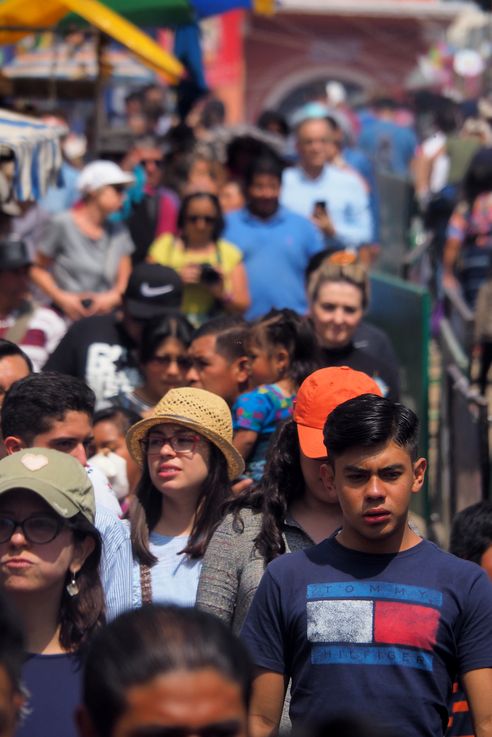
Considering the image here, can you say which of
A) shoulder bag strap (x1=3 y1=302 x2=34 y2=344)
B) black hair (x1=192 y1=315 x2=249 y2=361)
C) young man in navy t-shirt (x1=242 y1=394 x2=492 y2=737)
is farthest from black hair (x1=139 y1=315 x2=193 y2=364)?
young man in navy t-shirt (x1=242 y1=394 x2=492 y2=737)

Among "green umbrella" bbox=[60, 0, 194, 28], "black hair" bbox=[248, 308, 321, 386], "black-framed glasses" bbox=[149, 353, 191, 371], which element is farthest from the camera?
"green umbrella" bbox=[60, 0, 194, 28]

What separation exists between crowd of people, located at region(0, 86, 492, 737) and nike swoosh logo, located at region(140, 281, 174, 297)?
11 millimetres

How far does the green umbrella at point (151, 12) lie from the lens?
1238 centimetres

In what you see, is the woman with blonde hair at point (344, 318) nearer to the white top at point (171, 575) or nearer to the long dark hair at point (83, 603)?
the white top at point (171, 575)

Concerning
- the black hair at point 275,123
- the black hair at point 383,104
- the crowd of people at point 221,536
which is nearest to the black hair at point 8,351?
the crowd of people at point 221,536

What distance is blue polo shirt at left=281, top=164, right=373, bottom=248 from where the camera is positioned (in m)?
11.4

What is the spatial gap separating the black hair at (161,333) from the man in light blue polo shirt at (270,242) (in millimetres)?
2544

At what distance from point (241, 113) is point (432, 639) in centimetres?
4217

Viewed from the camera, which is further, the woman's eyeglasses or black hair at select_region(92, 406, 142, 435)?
the woman's eyeglasses

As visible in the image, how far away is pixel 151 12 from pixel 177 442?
8.30m

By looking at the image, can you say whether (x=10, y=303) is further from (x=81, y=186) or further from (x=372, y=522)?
(x=372, y=522)

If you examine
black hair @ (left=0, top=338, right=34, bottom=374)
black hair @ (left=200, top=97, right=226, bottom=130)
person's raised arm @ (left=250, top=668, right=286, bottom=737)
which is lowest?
person's raised arm @ (left=250, top=668, right=286, bottom=737)

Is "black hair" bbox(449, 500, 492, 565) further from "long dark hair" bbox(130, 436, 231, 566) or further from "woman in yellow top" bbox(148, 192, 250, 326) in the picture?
"woman in yellow top" bbox(148, 192, 250, 326)

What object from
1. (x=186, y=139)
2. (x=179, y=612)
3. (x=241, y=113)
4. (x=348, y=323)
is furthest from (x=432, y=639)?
(x=241, y=113)
